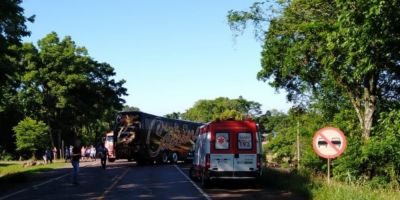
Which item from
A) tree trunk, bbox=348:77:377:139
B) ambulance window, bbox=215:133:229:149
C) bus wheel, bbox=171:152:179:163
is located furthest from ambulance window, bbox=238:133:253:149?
bus wheel, bbox=171:152:179:163

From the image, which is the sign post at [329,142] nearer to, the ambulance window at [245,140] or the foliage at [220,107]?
the ambulance window at [245,140]

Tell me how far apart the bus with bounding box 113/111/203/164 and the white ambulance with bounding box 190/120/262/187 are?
23211mm

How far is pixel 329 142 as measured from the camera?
1478cm

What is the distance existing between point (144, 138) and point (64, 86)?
21346 millimetres

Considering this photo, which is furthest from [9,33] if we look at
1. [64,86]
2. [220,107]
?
[220,107]

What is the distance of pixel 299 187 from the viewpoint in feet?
57.8

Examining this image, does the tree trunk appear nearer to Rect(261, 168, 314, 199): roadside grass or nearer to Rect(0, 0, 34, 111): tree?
Rect(261, 168, 314, 199): roadside grass

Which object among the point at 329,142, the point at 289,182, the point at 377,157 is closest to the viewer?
the point at 329,142

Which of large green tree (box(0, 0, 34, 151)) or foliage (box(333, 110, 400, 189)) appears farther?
large green tree (box(0, 0, 34, 151))

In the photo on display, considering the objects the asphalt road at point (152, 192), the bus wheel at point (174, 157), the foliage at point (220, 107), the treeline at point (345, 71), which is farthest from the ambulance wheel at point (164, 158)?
the foliage at point (220, 107)

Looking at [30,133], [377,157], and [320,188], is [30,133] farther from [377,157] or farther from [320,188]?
[320,188]

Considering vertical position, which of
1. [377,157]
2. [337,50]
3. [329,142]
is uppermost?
[337,50]

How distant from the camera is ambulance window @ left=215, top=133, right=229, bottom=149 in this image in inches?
822

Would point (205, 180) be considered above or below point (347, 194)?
below
